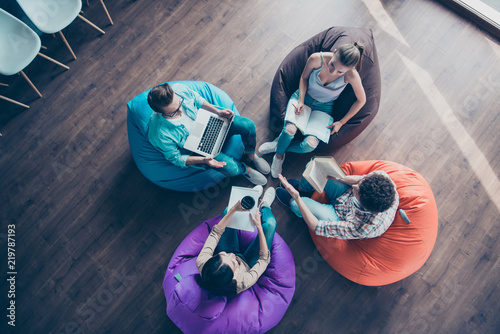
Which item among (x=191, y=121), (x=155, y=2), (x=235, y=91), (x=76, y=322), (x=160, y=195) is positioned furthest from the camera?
(x=155, y=2)

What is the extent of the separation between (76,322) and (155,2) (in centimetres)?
316

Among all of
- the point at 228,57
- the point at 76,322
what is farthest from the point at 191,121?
the point at 76,322

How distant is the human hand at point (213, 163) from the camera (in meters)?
2.16

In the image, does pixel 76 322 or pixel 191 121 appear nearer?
pixel 191 121

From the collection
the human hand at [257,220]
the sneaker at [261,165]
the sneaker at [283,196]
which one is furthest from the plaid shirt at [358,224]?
the sneaker at [261,165]

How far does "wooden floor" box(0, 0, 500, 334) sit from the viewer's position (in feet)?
8.25

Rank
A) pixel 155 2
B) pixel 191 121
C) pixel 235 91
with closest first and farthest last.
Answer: pixel 191 121 → pixel 235 91 → pixel 155 2

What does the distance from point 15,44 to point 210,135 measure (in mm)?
2001

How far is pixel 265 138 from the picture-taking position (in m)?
2.81

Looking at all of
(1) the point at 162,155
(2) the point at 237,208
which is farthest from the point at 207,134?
(2) the point at 237,208

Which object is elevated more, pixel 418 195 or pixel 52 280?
pixel 418 195

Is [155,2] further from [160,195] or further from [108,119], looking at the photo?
[160,195]

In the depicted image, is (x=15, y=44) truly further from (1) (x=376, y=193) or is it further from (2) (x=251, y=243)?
(1) (x=376, y=193)

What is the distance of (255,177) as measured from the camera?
259cm
